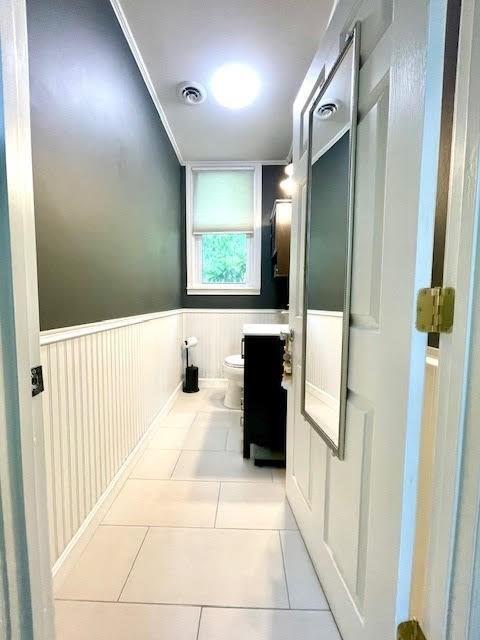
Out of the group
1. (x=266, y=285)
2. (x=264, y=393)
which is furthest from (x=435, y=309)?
(x=266, y=285)

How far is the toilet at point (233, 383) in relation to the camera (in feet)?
8.87

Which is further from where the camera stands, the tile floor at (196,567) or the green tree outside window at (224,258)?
the green tree outside window at (224,258)

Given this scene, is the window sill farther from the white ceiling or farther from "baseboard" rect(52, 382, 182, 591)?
"baseboard" rect(52, 382, 182, 591)

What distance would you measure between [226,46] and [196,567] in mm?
2871

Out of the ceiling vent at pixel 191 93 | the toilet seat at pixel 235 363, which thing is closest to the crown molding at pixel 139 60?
the ceiling vent at pixel 191 93

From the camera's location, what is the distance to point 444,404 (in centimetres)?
57

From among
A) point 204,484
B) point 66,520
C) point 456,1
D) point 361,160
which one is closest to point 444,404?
point 361,160

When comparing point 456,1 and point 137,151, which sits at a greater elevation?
point 137,151

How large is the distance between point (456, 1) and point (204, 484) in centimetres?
209

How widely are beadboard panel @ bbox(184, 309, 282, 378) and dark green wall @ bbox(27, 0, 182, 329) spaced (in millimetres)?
1308

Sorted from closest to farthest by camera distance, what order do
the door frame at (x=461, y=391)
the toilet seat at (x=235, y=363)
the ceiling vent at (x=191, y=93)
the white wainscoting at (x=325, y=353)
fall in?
the door frame at (x=461, y=391)
the white wainscoting at (x=325, y=353)
the ceiling vent at (x=191, y=93)
the toilet seat at (x=235, y=363)

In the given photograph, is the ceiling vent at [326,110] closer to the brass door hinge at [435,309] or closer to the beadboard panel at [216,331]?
the brass door hinge at [435,309]

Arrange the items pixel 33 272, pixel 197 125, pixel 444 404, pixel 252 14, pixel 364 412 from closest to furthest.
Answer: pixel 444 404, pixel 33 272, pixel 364 412, pixel 252 14, pixel 197 125

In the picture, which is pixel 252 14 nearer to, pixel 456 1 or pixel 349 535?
pixel 456 1
